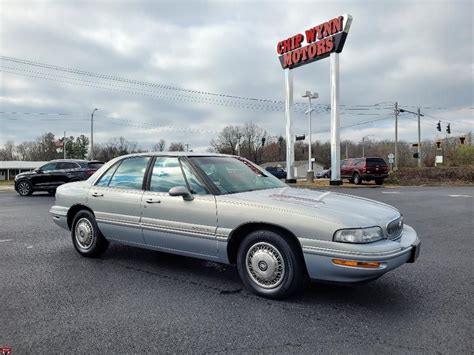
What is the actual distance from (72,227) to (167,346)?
3.50m

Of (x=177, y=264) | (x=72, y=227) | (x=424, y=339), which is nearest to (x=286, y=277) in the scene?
(x=424, y=339)

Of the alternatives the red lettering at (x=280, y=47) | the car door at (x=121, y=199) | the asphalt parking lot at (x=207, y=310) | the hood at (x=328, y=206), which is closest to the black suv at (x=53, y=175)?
the asphalt parking lot at (x=207, y=310)

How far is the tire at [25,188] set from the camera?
18.7 m

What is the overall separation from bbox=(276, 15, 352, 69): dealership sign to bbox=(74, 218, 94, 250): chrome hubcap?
2337 cm

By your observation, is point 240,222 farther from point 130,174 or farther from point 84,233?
point 84,233

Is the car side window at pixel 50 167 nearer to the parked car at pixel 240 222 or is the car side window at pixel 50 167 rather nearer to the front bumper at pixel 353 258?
the parked car at pixel 240 222

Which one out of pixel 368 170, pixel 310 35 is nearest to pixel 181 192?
pixel 368 170

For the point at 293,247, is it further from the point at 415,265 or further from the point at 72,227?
the point at 72,227

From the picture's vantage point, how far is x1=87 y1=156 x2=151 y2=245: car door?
4.97 metres

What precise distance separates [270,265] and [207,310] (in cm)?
73

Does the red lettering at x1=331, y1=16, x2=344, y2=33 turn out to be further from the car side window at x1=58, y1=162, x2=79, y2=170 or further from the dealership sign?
the car side window at x1=58, y1=162, x2=79, y2=170

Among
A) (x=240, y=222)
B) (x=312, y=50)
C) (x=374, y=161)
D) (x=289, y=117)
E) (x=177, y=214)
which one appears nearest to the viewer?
(x=240, y=222)

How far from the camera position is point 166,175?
4.87 metres

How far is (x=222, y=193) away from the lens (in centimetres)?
438
